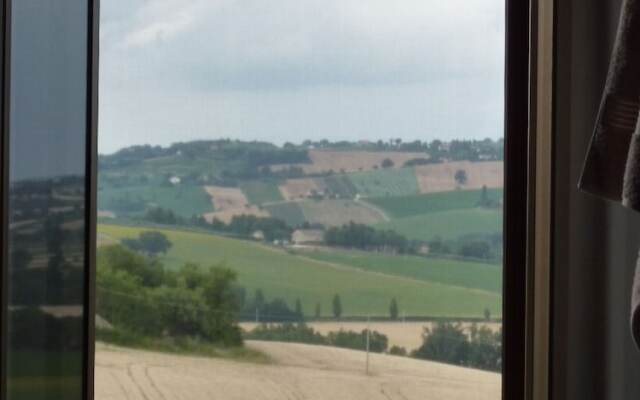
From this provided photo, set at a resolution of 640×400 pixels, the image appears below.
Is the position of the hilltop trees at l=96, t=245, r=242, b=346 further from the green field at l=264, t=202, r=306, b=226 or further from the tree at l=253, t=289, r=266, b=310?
the green field at l=264, t=202, r=306, b=226

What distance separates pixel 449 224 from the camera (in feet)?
6.96

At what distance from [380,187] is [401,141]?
0.12 meters

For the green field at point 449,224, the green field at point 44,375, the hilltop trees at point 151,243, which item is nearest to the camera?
the green field at point 44,375

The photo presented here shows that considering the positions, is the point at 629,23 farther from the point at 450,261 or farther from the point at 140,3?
the point at 140,3

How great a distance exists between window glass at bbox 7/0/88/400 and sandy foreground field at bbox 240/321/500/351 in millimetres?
695

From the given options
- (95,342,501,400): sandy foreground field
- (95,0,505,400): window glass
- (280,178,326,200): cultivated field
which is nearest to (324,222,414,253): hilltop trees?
(95,0,505,400): window glass

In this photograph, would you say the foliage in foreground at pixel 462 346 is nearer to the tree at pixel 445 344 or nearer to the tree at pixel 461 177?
the tree at pixel 445 344

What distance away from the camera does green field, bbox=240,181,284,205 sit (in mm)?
2229

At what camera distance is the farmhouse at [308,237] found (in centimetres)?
221

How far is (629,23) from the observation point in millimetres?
751

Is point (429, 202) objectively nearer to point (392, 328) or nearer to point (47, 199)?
point (392, 328)

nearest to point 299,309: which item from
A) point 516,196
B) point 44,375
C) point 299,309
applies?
point 299,309

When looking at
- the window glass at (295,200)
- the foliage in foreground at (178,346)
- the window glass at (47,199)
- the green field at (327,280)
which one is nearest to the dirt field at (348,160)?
the window glass at (295,200)

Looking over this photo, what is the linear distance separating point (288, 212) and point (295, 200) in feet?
0.11
